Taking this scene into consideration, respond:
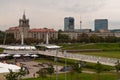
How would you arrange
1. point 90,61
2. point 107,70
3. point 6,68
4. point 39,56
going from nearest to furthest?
point 6,68 → point 107,70 → point 90,61 → point 39,56

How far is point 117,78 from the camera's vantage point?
57625 millimetres

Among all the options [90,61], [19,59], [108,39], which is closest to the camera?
[90,61]

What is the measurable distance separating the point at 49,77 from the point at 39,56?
47890mm

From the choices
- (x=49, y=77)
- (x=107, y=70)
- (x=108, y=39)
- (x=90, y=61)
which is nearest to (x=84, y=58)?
(x=90, y=61)

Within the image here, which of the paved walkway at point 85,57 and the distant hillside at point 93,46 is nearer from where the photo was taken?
the paved walkway at point 85,57

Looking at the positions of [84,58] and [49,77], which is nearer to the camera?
[49,77]

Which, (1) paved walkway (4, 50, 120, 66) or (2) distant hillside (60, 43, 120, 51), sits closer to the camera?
(1) paved walkway (4, 50, 120, 66)

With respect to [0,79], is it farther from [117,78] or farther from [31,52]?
[31,52]

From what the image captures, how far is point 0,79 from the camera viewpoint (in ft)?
175

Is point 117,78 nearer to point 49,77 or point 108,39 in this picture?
point 49,77

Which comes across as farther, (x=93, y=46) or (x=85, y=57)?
(x=93, y=46)

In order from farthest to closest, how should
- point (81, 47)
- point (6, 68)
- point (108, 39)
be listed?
1. point (108, 39)
2. point (81, 47)
3. point (6, 68)

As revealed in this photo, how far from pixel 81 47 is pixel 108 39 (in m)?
53.7

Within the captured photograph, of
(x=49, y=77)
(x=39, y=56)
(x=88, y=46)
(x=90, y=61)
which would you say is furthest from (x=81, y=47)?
(x=49, y=77)
